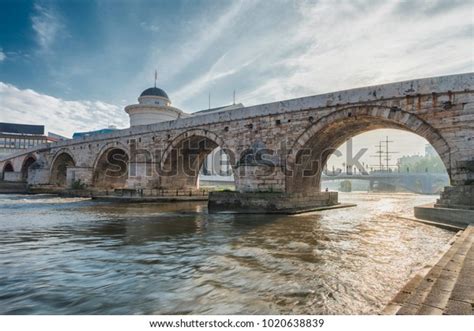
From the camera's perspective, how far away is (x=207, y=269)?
3857 millimetres

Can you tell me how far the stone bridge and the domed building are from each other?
901cm

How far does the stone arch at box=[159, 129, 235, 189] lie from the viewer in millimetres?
15500

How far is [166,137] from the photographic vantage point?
53.4 feet

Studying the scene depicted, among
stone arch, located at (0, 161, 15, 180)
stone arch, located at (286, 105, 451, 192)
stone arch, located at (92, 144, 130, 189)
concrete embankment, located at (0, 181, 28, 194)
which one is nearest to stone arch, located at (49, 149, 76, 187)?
concrete embankment, located at (0, 181, 28, 194)

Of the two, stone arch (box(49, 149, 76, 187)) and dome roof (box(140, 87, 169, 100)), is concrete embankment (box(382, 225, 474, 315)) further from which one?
dome roof (box(140, 87, 169, 100))

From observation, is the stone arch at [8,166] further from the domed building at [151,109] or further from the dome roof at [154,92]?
the dome roof at [154,92]

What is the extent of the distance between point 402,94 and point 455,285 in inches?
313

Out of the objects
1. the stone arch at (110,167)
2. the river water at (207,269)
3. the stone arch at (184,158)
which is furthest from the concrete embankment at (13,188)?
the river water at (207,269)

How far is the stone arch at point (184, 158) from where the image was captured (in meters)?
15.5

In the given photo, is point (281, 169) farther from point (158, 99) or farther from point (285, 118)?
point (158, 99)

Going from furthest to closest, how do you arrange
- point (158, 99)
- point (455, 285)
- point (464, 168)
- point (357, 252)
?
point (158, 99)
point (464, 168)
point (357, 252)
point (455, 285)
